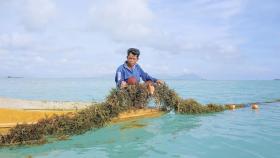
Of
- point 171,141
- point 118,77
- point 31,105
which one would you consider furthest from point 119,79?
point 31,105

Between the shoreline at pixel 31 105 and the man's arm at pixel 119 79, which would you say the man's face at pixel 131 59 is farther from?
the shoreline at pixel 31 105

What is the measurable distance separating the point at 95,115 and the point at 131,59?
2470mm

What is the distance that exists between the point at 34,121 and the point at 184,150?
361cm

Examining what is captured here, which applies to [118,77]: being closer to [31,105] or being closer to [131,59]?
[131,59]

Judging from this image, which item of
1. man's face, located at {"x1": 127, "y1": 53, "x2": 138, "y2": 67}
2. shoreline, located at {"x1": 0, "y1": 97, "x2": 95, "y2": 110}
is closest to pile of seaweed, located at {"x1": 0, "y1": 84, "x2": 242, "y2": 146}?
man's face, located at {"x1": 127, "y1": 53, "x2": 138, "y2": 67}

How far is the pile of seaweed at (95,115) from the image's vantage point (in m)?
8.09

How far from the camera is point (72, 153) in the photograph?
750 centimetres

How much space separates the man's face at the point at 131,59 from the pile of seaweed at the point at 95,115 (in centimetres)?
76

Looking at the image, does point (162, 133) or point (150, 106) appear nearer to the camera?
point (162, 133)

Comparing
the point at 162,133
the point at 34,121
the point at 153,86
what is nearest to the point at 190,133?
the point at 162,133

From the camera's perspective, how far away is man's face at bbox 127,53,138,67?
11.1 meters

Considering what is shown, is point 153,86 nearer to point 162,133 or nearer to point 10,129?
point 162,133

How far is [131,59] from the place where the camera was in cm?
1114

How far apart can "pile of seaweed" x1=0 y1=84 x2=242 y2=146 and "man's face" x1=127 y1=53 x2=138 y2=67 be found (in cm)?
76
